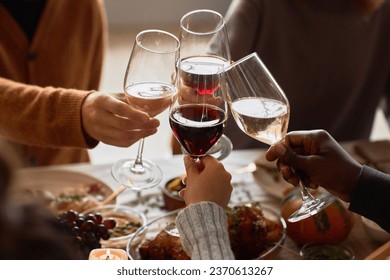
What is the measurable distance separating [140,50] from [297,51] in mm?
958

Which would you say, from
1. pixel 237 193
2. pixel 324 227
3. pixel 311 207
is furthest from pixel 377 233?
pixel 237 193

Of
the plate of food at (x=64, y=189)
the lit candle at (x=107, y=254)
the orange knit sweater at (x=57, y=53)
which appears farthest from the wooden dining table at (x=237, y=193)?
the lit candle at (x=107, y=254)

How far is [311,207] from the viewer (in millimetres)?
1114

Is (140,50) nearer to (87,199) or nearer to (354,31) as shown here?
(87,199)

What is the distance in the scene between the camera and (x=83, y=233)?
3.63ft

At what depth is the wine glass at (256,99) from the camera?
41.7 inches

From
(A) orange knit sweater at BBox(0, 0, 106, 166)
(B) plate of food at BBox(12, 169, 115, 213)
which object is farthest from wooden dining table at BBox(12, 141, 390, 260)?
(A) orange knit sweater at BBox(0, 0, 106, 166)

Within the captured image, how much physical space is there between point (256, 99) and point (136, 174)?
1.02 feet

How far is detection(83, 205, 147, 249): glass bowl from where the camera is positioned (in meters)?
1.19

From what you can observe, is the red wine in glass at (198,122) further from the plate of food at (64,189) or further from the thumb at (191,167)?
the plate of food at (64,189)

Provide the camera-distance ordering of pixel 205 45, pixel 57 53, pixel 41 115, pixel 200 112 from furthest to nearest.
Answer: pixel 57 53
pixel 41 115
pixel 205 45
pixel 200 112

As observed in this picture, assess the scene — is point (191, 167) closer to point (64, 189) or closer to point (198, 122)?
point (198, 122)

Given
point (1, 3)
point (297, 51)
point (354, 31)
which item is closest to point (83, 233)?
point (1, 3)

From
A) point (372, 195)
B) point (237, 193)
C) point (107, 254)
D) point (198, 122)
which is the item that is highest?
point (198, 122)
